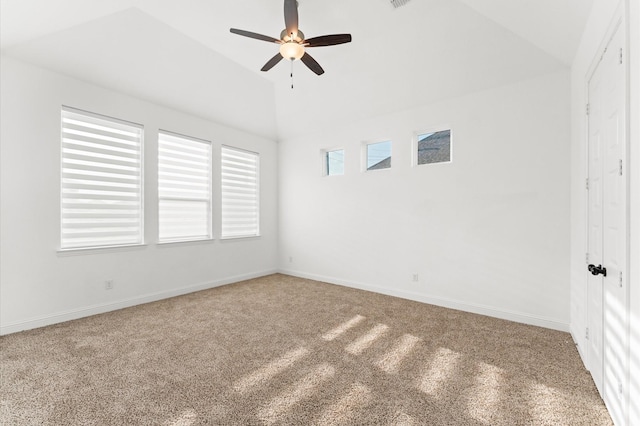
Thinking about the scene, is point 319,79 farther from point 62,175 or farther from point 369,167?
point 62,175

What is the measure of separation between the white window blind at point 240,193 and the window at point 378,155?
2251 mm

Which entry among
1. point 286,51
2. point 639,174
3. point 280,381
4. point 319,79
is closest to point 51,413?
point 280,381

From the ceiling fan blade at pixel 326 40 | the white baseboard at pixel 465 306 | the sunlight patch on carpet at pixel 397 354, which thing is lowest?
the sunlight patch on carpet at pixel 397 354

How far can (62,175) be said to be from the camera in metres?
3.35

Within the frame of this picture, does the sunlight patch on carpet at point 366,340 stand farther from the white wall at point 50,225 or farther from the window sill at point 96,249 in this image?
the window sill at point 96,249

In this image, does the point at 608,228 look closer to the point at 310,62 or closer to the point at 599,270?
the point at 599,270

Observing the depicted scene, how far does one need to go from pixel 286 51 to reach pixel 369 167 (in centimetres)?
260

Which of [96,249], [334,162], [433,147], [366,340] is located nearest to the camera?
[366,340]

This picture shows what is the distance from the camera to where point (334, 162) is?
208 inches

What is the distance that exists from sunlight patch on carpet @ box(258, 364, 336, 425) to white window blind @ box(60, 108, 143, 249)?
10.4ft

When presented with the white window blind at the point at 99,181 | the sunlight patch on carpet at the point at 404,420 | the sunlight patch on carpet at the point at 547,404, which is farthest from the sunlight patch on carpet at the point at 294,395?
the white window blind at the point at 99,181

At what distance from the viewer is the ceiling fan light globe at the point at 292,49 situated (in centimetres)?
256

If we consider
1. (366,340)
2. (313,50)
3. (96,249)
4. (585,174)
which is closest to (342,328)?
(366,340)

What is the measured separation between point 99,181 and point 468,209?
478 cm
